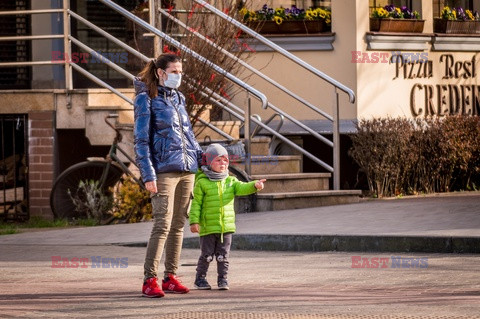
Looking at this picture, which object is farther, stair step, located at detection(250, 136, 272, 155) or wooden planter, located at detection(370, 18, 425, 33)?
wooden planter, located at detection(370, 18, 425, 33)

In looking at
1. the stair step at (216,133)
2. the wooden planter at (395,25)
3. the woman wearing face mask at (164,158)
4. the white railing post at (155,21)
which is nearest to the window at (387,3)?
the wooden planter at (395,25)

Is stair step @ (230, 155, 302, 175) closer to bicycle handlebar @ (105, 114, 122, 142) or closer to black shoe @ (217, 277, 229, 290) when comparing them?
bicycle handlebar @ (105, 114, 122, 142)

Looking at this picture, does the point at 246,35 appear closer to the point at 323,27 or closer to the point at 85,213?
the point at 323,27

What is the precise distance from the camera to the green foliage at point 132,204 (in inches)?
569

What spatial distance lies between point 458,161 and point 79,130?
5.22 metres

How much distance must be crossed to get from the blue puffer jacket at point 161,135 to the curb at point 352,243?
300cm

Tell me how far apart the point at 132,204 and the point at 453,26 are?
6.62m

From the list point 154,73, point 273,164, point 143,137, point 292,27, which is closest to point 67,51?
point 273,164

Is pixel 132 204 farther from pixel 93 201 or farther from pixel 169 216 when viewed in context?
pixel 169 216

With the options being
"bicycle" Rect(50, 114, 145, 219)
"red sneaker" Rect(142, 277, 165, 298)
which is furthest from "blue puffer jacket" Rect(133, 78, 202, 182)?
"bicycle" Rect(50, 114, 145, 219)

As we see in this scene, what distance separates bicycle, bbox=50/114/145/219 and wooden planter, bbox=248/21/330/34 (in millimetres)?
3495

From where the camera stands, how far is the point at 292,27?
17.5m

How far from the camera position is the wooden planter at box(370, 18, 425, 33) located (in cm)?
1748

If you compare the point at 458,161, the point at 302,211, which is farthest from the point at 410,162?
the point at 302,211
